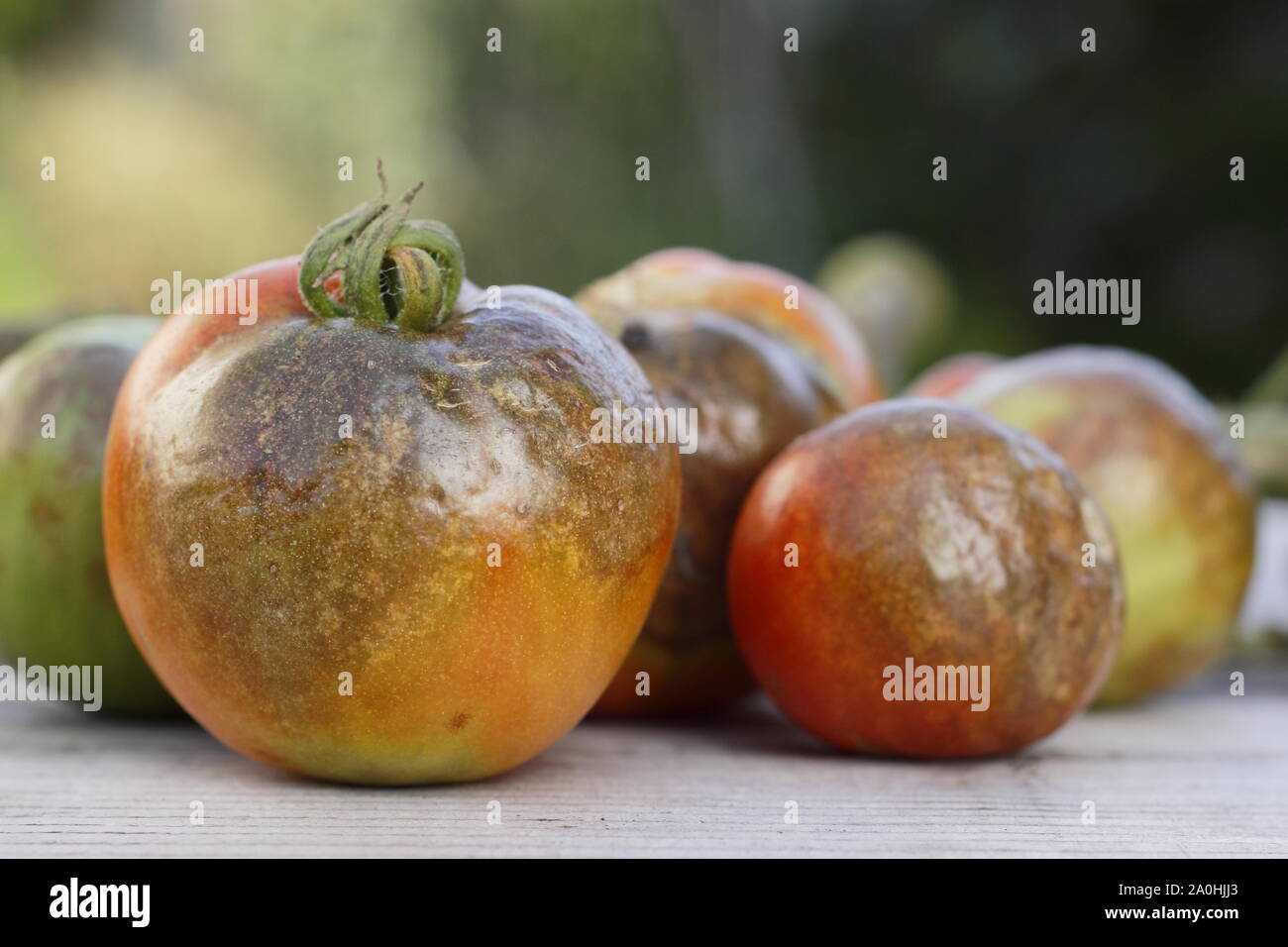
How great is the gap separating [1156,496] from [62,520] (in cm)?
89

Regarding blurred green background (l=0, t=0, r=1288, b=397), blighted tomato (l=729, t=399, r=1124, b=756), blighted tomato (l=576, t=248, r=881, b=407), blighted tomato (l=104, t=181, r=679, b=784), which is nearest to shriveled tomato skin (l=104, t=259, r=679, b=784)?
blighted tomato (l=104, t=181, r=679, b=784)

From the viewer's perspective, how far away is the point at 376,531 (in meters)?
0.76

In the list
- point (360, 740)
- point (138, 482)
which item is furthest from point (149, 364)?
point (360, 740)

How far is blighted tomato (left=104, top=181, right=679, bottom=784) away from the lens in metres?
0.77

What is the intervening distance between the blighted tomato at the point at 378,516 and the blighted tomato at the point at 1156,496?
1.68ft

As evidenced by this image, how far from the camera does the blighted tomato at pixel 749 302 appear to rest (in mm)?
1180

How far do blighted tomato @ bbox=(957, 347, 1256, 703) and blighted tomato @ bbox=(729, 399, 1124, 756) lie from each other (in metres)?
0.22

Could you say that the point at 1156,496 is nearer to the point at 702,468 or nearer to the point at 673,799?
the point at 702,468

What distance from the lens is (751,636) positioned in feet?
3.23
